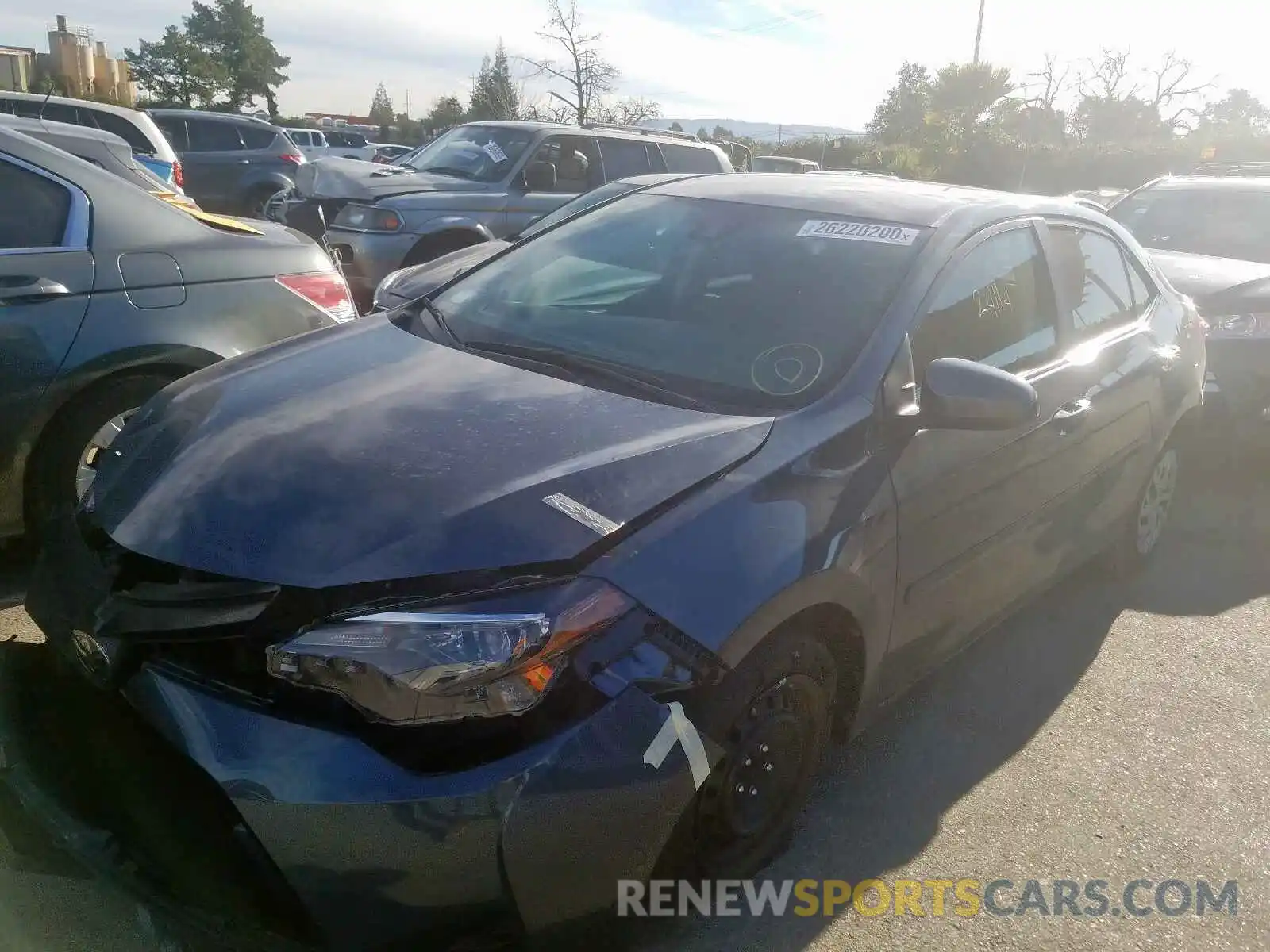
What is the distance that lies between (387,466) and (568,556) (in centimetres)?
50

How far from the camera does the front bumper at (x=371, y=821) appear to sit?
1.76 metres

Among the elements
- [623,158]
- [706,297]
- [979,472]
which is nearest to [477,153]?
[623,158]

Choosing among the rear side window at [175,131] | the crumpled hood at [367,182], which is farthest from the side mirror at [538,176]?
the rear side window at [175,131]

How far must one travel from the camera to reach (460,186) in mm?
9148

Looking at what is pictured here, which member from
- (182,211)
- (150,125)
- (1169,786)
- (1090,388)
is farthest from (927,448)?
(150,125)

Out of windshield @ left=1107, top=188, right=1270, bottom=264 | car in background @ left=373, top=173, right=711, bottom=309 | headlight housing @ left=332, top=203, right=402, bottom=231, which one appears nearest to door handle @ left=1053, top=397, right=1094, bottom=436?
car in background @ left=373, top=173, right=711, bottom=309

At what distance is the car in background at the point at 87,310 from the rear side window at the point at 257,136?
1304 cm

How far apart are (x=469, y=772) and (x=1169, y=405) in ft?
12.0

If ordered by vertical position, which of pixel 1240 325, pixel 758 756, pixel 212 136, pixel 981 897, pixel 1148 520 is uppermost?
pixel 212 136

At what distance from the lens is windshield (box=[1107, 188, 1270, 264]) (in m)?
7.28

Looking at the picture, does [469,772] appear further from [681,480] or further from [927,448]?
[927,448]

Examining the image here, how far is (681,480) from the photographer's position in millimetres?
2244

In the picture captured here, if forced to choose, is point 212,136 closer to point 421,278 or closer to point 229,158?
point 229,158

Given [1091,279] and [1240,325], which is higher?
[1091,279]
